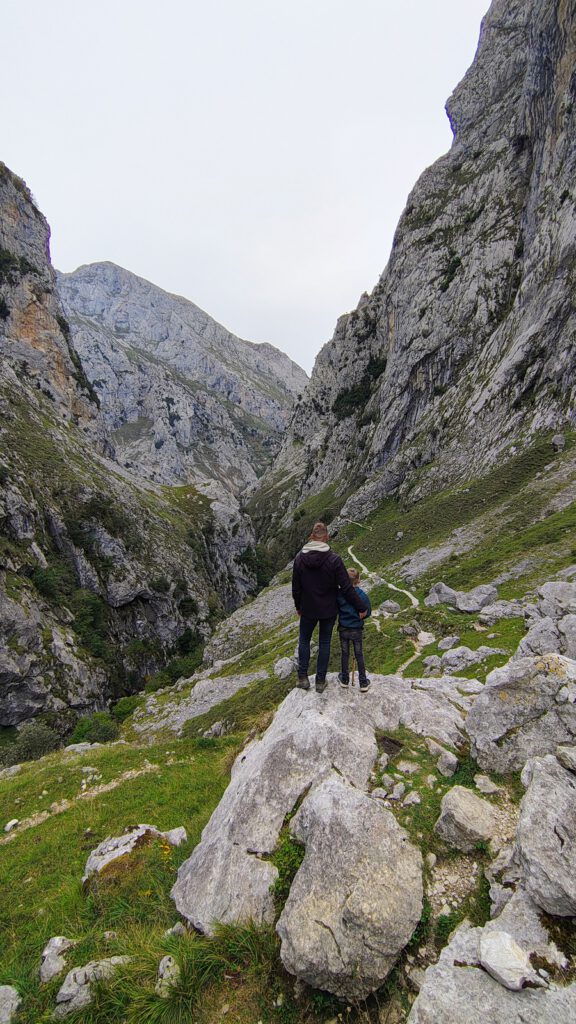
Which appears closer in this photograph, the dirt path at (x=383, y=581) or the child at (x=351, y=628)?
the child at (x=351, y=628)

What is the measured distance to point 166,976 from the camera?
5.57 m

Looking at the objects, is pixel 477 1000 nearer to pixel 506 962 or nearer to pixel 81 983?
pixel 506 962

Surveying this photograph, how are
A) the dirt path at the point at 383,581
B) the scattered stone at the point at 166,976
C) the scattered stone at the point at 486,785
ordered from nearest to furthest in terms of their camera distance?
the scattered stone at the point at 166,976
the scattered stone at the point at 486,785
the dirt path at the point at 383,581

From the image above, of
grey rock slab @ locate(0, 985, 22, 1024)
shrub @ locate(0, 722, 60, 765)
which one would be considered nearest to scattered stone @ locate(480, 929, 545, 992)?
grey rock slab @ locate(0, 985, 22, 1024)

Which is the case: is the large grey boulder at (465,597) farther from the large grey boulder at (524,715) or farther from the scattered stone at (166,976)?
the scattered stone at (166,976)

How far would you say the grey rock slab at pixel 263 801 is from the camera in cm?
668

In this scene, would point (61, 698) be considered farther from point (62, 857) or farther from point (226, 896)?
point (226, 896)

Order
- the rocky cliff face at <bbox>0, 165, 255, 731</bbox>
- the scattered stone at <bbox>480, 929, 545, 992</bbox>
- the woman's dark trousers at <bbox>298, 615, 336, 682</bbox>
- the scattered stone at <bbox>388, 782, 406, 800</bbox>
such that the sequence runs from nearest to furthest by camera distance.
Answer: the scattered stone at <bbox>480, 929, 545, 992</bbox>, the scattered stone at <bbox>388, 782, 406, 800</bbox>, the woman's dark trousers at <bbox>298, 615, 336, 682</bbox>, the rocky cliff face at <bbox>0, 165, 255, 731</bbox>

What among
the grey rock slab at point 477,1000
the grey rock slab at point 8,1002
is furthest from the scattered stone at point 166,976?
the grey rock slab at point 477,1000

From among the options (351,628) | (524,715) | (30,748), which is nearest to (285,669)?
(30,748)

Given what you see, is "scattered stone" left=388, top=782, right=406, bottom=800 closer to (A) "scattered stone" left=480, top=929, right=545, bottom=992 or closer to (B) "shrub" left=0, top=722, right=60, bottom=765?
(A) "scattered stone" left=480, top=929, right=545, bottom=992

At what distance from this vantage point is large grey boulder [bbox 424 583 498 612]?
96.3 feet

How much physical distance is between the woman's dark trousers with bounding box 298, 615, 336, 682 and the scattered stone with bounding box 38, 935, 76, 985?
650 cm

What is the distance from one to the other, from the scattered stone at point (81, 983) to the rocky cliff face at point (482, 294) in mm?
62613
